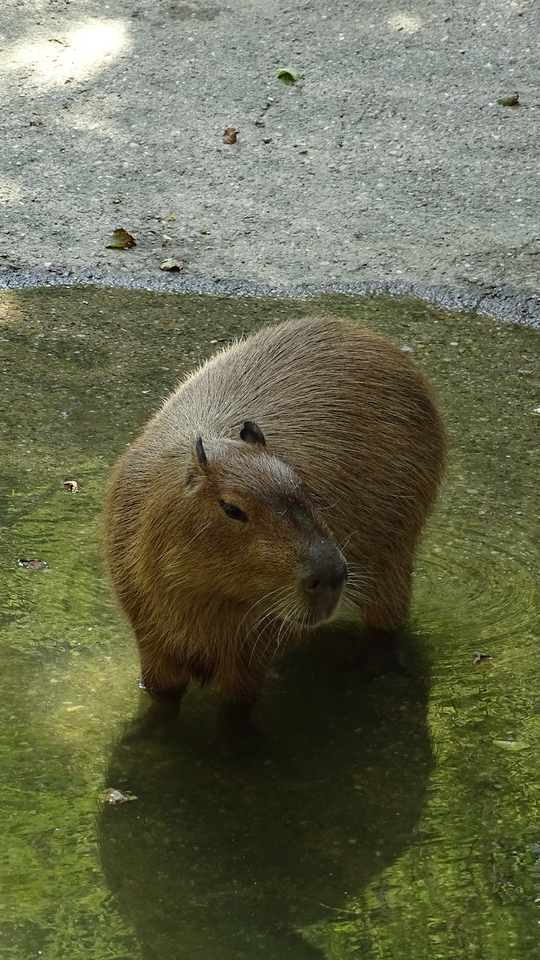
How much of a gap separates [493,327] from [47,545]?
2.29 metres

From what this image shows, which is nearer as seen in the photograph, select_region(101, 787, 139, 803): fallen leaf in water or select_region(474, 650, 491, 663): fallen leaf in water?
select_region(101, 787, 139, 803): fallen leaf in water

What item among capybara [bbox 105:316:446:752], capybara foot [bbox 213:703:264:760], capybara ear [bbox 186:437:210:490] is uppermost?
capybara ear [bbox 186:437:210:490]

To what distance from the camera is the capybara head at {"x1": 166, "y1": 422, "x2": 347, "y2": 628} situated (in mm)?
2477

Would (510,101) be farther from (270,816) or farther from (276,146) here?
(270,816)

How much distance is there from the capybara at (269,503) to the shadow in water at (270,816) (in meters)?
0.19

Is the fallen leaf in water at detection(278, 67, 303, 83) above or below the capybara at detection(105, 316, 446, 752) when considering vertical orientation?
below

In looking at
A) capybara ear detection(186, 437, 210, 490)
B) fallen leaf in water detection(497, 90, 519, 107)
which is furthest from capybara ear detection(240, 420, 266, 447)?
fallen leaf in water detection(497, 90, 519, 107)

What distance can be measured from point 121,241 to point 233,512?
320 cm

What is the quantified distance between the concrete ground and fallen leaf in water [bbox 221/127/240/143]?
0.03 meters

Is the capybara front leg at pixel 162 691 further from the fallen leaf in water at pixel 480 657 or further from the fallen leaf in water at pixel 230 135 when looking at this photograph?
the fallen leaf in water at pixel 230 135

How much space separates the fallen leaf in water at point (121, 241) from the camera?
17.9 ft

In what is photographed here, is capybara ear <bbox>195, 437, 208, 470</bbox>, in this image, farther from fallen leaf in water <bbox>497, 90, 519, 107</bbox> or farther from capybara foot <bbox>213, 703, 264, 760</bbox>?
fallen leaf in water <bbox>497, 90, 519, 107</bbox>

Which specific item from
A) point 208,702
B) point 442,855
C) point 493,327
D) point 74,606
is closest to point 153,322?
point 493,327

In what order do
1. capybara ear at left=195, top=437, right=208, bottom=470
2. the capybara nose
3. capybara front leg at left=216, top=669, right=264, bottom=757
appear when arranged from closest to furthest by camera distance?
1. the capybara nose
2. capybara ear at left=195, top=437, right=208, bottom=470
3. capybara front leg at left=216, top=669, right=264, bottom=757
